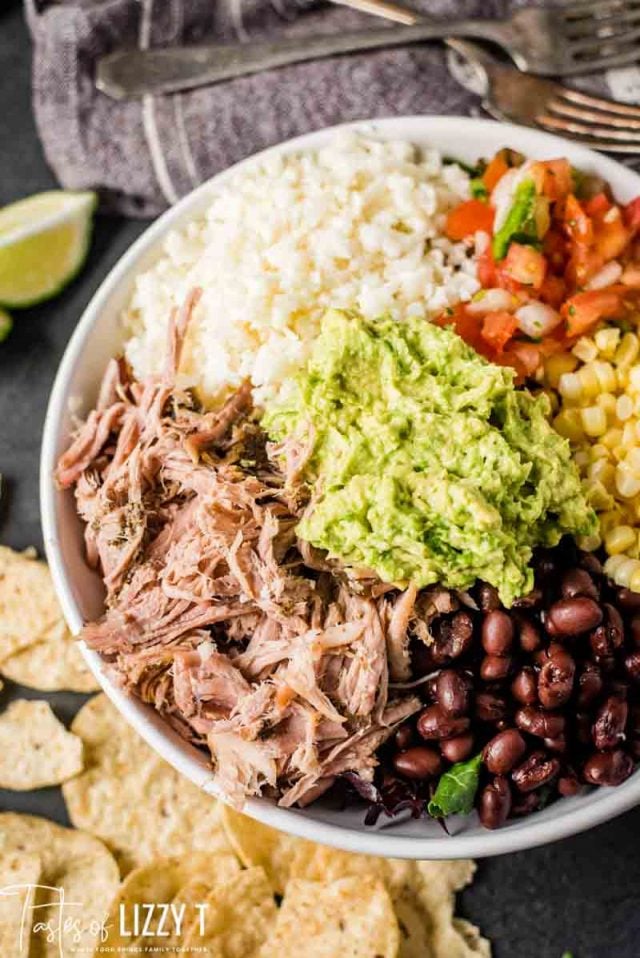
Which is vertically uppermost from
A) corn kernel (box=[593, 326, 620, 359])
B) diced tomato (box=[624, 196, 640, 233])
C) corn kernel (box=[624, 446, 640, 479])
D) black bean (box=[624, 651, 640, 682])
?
diced tomato (box=[624, 196, 640, 233])

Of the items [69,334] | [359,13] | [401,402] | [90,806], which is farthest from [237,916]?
[359,13]

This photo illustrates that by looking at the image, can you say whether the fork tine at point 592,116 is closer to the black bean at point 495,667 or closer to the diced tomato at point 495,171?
the diced tomato at point 495,171

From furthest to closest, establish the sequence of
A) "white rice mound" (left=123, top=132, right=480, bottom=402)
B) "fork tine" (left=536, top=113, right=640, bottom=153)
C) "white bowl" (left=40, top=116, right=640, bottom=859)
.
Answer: "fork tine" (left=536, top=113, right=640, bottom=153)
"white rice mound" (left=123, top=132, right=480, bottom=402)
"white bowl" (left=40, top=116, right=640, bottom=859)

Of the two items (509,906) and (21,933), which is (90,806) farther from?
(509,906)

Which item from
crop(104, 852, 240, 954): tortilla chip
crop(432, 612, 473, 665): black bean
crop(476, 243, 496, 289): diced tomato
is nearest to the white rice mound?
crop(476, 243, 496, 289): diced tomato

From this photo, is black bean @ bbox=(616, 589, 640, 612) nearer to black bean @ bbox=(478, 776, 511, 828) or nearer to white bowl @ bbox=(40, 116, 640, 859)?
white bowl @ bbox=(40, 116, 640, 859)

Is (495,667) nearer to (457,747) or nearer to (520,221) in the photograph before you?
(457,747)
